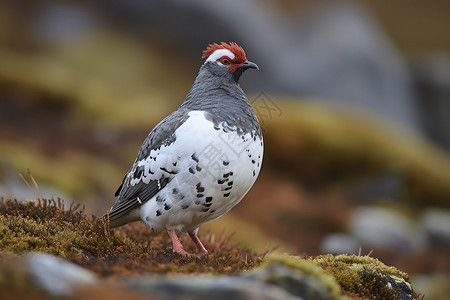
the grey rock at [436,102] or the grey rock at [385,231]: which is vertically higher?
the grey rock at [436,102]

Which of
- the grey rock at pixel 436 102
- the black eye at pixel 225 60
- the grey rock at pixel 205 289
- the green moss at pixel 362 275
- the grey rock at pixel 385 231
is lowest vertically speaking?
the grey rock at pixel 205 289

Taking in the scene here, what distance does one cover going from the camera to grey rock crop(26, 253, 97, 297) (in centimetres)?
351

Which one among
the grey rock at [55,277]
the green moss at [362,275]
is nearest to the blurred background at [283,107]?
the green moss at [362,275]

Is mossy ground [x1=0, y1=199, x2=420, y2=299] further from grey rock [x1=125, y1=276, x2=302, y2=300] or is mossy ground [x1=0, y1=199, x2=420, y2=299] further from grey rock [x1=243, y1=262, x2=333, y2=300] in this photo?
grey rock [x1=125, y1=276, x2=302, y2=300]

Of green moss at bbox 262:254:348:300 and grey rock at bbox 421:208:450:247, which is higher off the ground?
grey rock at bbox 421:208:450:247

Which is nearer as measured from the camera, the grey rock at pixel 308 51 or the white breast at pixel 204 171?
the white breast at pixel 204 171

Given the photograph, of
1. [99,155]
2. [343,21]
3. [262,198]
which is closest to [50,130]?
[99,155]

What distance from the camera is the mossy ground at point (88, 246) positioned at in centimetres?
464

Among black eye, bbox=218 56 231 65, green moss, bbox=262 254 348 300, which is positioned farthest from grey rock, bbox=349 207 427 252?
green moss, bbox=262 254 348 300

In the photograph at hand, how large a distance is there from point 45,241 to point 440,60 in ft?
102

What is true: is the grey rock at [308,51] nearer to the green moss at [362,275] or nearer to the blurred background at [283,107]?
the blurred background at [283,107]

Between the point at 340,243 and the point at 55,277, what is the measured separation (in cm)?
1102

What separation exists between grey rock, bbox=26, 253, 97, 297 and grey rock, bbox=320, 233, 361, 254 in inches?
391

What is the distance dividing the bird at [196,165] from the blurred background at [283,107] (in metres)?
1.61
